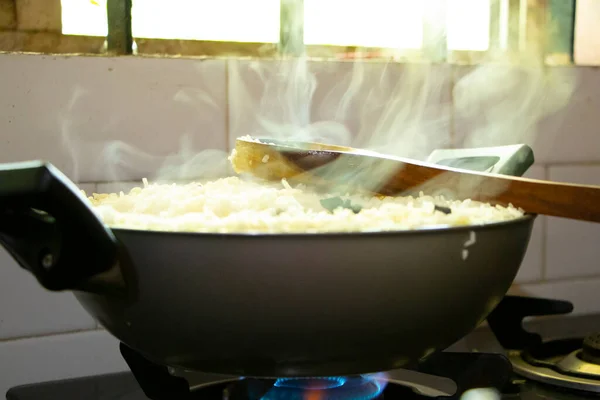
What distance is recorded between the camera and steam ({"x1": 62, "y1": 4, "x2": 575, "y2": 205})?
2.61 ft

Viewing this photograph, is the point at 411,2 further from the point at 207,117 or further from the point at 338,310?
the point at 338,310

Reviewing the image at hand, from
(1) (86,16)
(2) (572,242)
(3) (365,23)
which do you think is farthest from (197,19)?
(2) (572,242)

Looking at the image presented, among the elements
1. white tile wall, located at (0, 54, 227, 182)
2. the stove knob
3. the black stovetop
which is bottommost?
the black stovetop

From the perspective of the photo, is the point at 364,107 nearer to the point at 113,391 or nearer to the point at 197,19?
the point at 197,19

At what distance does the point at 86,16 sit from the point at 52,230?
51cm

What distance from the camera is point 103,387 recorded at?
2.11 feet

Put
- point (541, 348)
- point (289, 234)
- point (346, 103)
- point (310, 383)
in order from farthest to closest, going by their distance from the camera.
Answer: point (346, 103), point (541, 348), point (310, 383), point (289, 234)

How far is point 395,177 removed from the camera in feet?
1.91

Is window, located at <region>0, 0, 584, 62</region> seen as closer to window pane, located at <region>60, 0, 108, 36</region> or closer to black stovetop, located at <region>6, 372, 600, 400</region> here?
window pane, located at <region>60, 0, 108, 36</region>

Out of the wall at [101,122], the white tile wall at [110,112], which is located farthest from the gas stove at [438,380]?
the white tile wall at [110,112]

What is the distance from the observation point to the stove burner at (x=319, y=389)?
518 millimetres

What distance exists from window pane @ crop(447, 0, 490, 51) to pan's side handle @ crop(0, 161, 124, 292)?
75cm

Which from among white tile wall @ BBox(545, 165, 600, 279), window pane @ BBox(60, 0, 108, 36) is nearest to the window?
window pane @ BBox(60, 0, 108, 36)

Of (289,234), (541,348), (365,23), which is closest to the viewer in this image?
(289,234)
